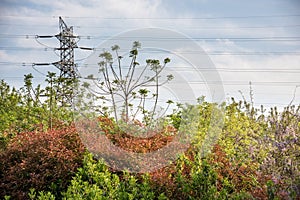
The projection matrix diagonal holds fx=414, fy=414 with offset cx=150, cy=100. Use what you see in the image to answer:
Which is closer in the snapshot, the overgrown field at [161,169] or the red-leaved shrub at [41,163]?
the overgrown field at [161,169]

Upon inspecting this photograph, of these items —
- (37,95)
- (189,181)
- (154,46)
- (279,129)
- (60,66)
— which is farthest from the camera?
(60,66)

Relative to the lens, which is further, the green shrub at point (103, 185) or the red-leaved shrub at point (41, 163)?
the red-leaved shrub at point (41, 163)

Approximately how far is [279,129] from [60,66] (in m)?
11.6

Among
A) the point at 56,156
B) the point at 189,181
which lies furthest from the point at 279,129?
the point at 56,156

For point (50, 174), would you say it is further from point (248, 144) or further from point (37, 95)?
point (37, 95)

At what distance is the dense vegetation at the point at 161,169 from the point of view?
4172mm

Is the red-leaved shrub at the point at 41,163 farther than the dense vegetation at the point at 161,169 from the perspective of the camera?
Yes

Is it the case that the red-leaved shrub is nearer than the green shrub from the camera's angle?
No

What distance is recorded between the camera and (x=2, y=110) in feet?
26.2

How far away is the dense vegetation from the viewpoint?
4.17 metres

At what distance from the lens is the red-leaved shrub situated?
4852 millimetres

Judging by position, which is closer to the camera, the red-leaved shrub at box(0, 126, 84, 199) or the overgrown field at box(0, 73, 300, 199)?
the overgrown field at box(0, 73, 300, 199)

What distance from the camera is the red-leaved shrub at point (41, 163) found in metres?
4.85

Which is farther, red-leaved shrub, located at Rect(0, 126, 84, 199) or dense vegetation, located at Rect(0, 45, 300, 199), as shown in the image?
red-leaved shrub, located at Rect(0, 126, 84, 199)
